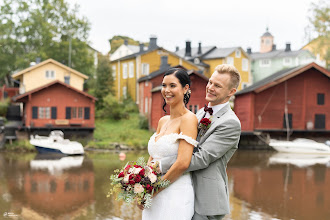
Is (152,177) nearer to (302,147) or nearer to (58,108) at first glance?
(302,147)

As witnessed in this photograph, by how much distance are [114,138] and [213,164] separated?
27.8m

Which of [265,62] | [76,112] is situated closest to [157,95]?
[76,112]

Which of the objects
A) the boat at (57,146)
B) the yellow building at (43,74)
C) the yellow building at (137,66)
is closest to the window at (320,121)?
the yellow building at (137,66)

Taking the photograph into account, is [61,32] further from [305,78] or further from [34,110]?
[305,78]

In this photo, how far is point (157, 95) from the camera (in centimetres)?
3575

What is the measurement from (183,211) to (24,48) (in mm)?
46892

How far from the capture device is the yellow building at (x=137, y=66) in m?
44.2

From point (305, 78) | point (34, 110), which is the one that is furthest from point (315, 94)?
point (34, 110)

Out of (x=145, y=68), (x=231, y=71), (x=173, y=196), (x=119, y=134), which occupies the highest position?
(x=145, y=68)

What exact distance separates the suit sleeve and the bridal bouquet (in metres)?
0.28

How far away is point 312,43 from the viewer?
45219 mm

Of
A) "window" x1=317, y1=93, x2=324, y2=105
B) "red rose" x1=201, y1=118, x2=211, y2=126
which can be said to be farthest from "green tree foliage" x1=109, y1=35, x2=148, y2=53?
"red rose" x1=201, y1=118, x2=211, y2=126

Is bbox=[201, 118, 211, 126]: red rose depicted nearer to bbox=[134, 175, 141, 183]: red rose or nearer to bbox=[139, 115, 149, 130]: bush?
bbox=[134, 175, 141, 183]: red rose

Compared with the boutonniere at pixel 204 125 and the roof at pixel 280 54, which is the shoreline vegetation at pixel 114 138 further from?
the roof at pixel 280 54
